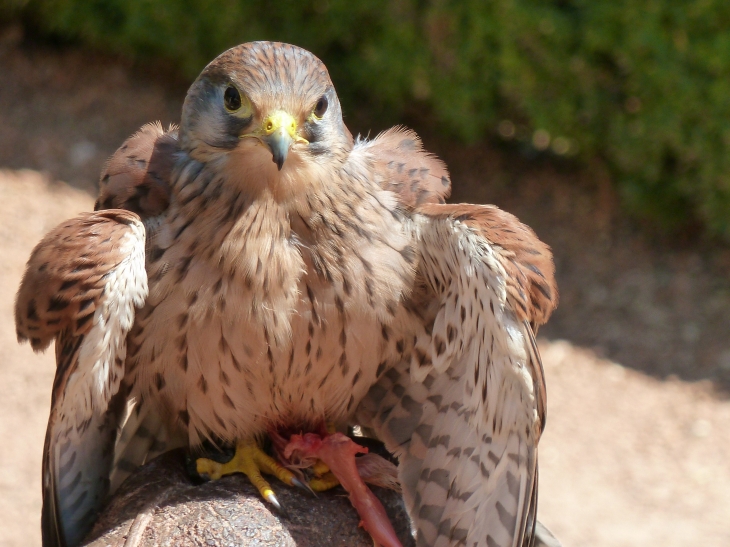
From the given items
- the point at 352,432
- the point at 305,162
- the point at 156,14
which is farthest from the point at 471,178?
the point at 305,162

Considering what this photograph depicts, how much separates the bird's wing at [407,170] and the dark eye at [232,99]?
45cm

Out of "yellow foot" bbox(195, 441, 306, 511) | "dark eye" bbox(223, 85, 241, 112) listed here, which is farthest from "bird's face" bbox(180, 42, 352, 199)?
"yellow foot" bbox(195, 441, 306, 511)

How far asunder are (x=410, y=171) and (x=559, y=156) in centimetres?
450

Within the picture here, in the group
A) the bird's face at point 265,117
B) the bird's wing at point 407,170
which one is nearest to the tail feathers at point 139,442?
the bird's face at point 265,117

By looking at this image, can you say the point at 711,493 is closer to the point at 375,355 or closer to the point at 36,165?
the point at 375,355

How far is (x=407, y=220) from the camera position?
2805 mm

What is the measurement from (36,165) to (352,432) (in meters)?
→ 4.40

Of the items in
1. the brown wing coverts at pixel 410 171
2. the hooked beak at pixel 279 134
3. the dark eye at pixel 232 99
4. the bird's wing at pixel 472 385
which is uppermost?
the dark eye at pixel 232 99

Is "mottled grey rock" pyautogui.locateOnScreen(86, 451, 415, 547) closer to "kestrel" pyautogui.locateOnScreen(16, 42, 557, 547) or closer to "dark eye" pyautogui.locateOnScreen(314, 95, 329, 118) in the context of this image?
"kestrel" pyautogui.locateOnScreen(16, 42, 557, 547)

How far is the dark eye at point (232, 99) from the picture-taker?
2.50 meters

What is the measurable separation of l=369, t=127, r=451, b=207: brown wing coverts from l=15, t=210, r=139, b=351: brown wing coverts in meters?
0.79

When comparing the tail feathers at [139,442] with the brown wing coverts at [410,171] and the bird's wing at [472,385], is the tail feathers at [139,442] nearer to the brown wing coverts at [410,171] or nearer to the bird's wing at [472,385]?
the bird's wing at [472,385]

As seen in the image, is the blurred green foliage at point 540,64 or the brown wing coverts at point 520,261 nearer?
the brown wing coverts at point 520,261

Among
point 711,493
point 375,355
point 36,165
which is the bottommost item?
point 711,493
